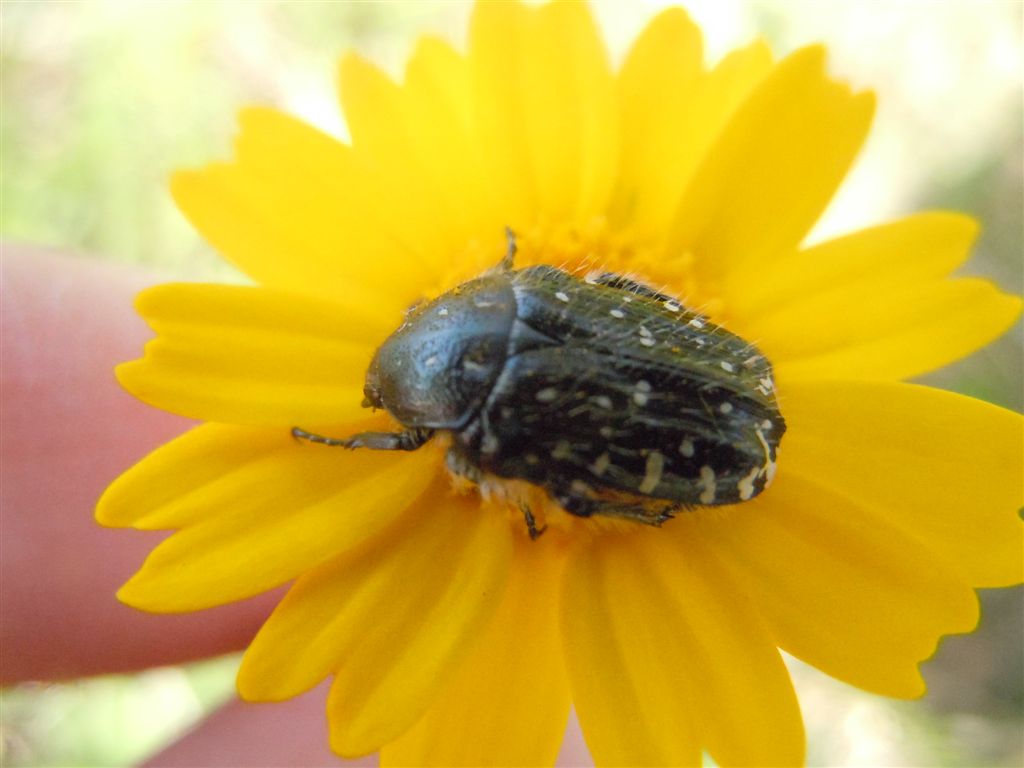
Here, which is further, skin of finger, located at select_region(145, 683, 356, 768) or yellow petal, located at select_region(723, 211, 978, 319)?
skin of finger, located at select_region(145, 683, 356, 768)

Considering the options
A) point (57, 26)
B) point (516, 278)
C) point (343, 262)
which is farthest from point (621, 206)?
point (57, 26)

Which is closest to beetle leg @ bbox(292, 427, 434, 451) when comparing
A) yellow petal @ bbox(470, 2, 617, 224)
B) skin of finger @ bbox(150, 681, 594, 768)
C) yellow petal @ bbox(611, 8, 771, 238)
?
yellow petal @ bbox(470, 2, 617, 224)

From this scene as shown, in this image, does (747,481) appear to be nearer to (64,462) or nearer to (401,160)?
(401,160)

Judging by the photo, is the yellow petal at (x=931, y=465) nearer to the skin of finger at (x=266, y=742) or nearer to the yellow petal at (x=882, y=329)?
the yellow petal at (x=882, y=329)

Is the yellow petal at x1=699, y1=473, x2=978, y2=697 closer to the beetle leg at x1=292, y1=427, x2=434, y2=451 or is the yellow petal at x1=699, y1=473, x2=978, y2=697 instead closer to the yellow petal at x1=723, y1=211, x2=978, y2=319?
the yellow petal at x1=723, y1=211, x2=978, y2=319

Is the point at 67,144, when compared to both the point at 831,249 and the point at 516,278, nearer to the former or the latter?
the point at 516,278

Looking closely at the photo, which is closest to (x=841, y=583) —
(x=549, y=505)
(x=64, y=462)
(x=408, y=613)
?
(x=549, y=505)
